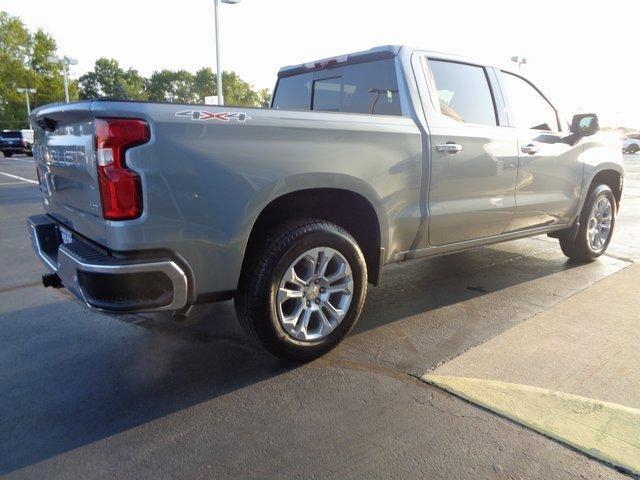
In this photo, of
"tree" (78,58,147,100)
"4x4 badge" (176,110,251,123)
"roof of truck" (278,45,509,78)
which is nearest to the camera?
"4x4 badge" (176,110,251,123)

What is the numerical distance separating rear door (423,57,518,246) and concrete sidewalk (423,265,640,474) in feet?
2.73

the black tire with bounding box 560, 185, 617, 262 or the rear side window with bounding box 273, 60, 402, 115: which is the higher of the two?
the rear side window with bounding box 273, 60, 402, 115

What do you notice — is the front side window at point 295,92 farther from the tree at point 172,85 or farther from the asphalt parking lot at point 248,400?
the tree at point 172,85

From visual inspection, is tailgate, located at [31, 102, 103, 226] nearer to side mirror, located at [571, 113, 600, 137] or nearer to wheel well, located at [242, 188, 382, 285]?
wheel well, located at [242, 188, 382, 285]

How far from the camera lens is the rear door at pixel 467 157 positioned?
3.59 meters

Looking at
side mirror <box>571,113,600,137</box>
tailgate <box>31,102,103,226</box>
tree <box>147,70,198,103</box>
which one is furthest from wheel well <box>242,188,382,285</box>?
tree <box>147,70,198,103</box>

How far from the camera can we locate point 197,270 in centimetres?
260

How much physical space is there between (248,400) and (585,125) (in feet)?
13.0

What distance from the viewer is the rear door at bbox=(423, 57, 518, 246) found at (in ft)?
11.8

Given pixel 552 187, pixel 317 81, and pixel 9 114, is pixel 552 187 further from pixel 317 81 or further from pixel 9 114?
pixel 9 114

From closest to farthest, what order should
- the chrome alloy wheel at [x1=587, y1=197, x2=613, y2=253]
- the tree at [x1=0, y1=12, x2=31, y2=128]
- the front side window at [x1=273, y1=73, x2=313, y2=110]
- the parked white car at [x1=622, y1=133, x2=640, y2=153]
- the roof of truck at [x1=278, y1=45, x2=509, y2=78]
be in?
the roof of truck at [x1=278, y1=45, x2=509, y2=78], the front side window at [x1=273, y1=73, x2=313, y2=110], the chrome alloy wheel at [x1=587, y1=197, x2=613, y2=253], the parked white car at [x1=622, y1=133, x2=640, y2=153], the tree at [x1=0, y1=12, x2=31, y2=128]

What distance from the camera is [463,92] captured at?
3973 millimetres

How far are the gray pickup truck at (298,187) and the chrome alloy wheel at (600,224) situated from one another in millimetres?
896

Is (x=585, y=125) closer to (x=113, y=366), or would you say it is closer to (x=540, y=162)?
(x=540, y=162)
